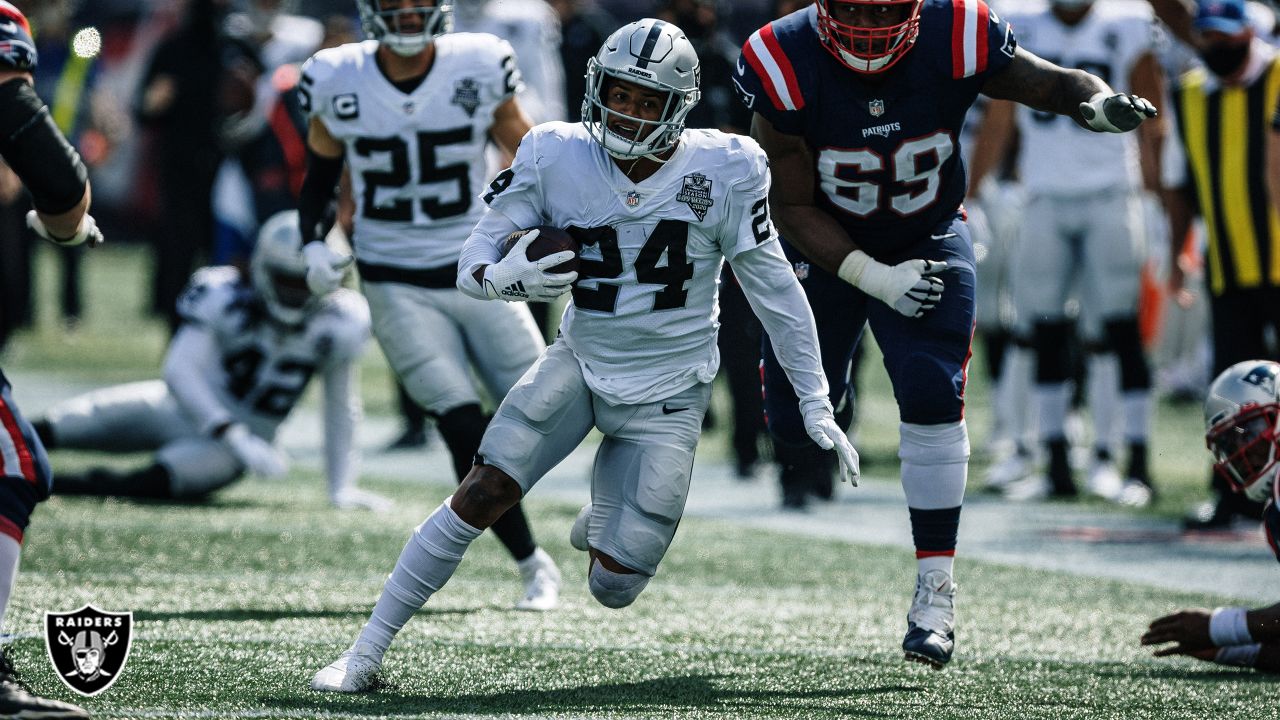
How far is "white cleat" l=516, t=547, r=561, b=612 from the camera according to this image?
17.2 ft

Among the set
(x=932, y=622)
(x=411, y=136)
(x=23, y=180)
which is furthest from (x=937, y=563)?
(x=23, y=180)

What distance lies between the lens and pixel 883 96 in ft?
15.0

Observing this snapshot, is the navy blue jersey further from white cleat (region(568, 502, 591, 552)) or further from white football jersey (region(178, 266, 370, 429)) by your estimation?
white football jersey (region(178, 266, 370, 429))

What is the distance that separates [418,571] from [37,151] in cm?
121

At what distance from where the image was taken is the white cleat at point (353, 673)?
3.94m

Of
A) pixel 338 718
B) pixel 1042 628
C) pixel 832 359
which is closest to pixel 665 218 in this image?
pixel 832 359

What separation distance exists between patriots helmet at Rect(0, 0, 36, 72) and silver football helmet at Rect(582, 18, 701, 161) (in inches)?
48.3

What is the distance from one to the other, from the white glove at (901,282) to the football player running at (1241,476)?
2.60ft

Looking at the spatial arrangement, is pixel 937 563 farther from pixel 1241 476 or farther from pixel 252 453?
pixel 252 453

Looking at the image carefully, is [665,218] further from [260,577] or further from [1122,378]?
[1122,378]

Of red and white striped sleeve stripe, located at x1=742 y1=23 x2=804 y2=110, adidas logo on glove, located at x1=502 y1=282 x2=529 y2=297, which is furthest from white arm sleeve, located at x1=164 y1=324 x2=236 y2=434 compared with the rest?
adidas logo on glove, located at x1=502 y1=282 x2=529 y2=297

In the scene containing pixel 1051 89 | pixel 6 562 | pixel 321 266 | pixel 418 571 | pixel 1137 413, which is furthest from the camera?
pixel 1137 413

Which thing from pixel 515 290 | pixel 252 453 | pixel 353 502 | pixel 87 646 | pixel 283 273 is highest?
pixel 515 290

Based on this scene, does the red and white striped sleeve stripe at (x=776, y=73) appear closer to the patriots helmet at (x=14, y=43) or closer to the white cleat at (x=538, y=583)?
the white cleat at (x=538, y=583)
